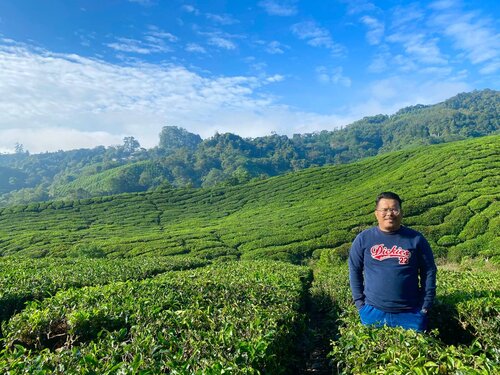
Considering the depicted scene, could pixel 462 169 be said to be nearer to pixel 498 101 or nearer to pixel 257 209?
pixel 257 209

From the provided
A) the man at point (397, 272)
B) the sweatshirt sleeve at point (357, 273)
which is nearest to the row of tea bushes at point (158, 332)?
the sweatshirt sleeve at point (357, 273)

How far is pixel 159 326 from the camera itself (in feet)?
15.0

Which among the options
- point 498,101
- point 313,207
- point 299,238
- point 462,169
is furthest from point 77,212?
point 498,101

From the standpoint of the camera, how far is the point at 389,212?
188 inches

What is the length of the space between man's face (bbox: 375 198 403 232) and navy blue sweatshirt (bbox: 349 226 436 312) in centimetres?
11

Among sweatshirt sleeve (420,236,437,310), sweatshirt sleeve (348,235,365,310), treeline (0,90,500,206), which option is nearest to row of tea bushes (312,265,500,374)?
sweatshirt sleeve (348,235,365,310)

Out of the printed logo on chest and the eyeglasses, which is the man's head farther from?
the printed logo on chest

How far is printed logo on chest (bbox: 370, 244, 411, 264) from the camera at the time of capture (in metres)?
4.74

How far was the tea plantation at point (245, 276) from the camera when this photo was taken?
3.59m

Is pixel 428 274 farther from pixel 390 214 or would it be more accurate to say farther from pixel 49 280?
pixel 49 280

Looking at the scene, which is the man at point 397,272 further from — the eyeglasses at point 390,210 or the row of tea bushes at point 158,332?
the row of tea bushes at point 158,332

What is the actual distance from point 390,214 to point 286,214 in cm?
3945

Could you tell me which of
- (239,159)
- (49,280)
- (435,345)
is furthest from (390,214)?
(239,159)

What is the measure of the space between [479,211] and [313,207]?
1882 centimetres
